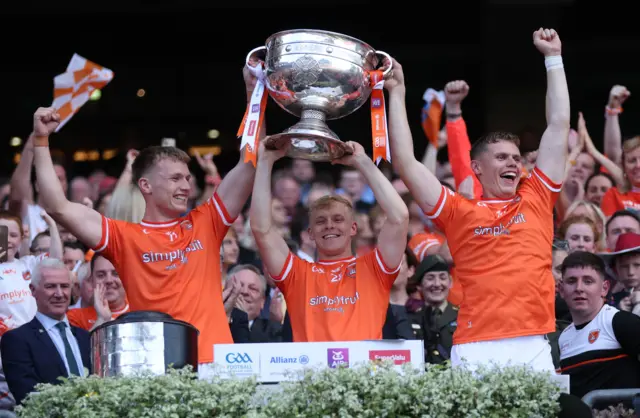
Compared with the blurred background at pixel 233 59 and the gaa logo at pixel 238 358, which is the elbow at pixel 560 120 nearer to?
the gaa logo at pixel 238 358

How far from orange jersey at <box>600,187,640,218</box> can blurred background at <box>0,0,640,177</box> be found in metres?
4.12

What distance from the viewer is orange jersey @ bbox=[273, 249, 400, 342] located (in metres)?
6.45

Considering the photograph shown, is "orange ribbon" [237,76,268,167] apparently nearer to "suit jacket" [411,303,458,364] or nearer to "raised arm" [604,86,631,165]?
"suit jacket" [411,303,458,364]

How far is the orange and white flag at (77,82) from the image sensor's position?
356 inches

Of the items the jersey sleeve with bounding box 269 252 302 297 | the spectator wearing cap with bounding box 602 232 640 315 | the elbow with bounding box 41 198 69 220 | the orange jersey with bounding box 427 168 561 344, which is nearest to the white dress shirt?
the elbow with bounding box 41 198 69 220

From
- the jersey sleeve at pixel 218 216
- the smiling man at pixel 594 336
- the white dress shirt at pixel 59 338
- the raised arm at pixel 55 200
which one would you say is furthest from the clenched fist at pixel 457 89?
the white dress shirt at pixel 59 338

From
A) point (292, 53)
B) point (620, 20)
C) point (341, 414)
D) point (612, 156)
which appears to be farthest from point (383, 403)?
point (620, 20)

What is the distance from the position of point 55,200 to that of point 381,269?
6.42ft

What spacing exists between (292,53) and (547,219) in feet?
5.67

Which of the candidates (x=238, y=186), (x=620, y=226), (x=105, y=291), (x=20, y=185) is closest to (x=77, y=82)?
(x=20, y=185)

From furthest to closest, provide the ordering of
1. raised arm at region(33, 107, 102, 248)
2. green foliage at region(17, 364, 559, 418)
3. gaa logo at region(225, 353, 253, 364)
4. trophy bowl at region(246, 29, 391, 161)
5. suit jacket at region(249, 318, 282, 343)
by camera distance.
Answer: suit jacket at region(249, 318, 282, 343) < raised arm at region(33, 107, 102, 248) < trophy bowl at region(246, 29, 391, 161) < gaa logo at region(225, 353, 253, 364) < green foliage at region(17, 364, 559, 418)

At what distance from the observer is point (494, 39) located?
1415 cm

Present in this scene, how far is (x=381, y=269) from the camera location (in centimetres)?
661

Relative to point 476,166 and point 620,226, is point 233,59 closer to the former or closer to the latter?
point 620,226
